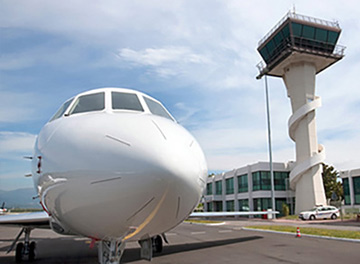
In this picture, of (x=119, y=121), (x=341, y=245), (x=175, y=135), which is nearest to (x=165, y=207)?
(x=175, y=135)

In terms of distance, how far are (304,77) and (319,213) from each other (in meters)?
15.6

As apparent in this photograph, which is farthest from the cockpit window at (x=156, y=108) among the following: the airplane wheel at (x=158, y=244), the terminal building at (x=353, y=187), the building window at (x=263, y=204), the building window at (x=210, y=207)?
the building window at (x=210, y=207)

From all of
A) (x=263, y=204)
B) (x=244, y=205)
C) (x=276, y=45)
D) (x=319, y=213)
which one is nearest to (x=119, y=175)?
(x=319, y=213)

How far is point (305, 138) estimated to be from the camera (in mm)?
36125

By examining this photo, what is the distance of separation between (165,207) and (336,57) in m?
41.3

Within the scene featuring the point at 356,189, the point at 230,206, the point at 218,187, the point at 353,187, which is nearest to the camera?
the point at 356,189

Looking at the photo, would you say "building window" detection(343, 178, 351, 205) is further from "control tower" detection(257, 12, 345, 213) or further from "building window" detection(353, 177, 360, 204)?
"control tower" detection(257, 12, 345, 213)

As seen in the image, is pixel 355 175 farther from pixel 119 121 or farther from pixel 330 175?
pixel 119 121

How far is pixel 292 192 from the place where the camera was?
135ft

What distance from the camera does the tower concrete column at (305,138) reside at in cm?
3519

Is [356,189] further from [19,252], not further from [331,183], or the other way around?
[19,252]

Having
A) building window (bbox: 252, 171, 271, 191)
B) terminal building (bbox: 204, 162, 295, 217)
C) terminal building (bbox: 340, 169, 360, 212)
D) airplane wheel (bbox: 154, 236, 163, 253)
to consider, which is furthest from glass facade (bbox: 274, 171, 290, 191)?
airplane wheel (bbox: 154, 236, 163, 253)

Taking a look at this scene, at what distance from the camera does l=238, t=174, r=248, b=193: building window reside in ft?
146

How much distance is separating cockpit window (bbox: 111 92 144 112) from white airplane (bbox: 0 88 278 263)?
25.3 inches
